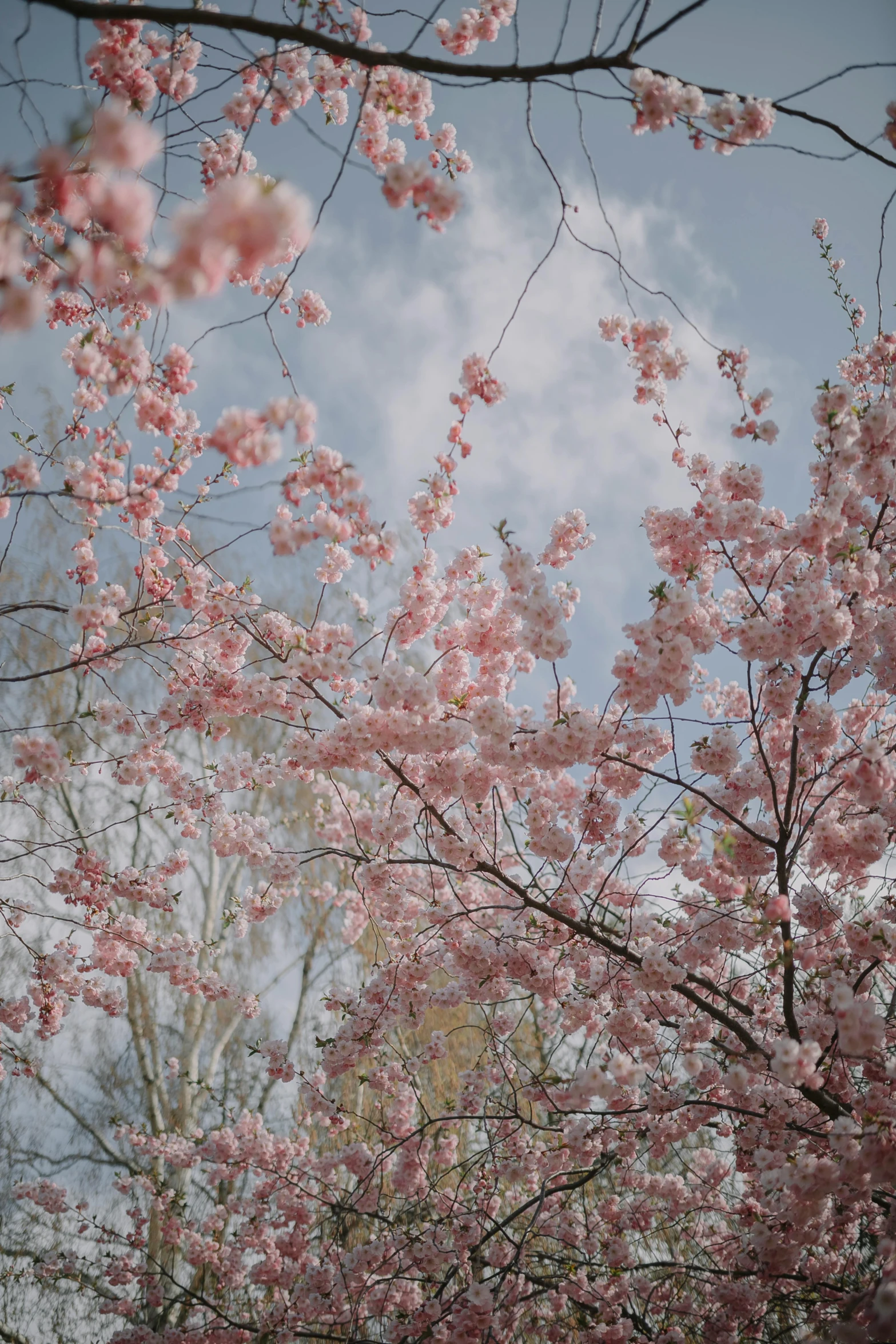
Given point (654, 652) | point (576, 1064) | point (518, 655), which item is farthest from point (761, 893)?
point (576, 1064)

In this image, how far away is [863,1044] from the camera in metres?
2.07

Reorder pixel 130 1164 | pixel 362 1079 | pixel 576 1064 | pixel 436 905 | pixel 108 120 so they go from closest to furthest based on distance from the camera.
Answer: pixel 108 120 < pixel 436 905 < pixel 362 1079 < pixel 130 1164 < pixel 576 1064

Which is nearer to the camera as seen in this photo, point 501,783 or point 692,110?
point 692,110

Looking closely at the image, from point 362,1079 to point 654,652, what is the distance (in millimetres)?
3030

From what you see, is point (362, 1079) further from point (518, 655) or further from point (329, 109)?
point (329, 109)

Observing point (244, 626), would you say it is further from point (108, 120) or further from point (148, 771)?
point (108, 120)

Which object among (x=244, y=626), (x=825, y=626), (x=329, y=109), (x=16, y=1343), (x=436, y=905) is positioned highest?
(x=329, y=109)

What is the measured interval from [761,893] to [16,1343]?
24.2 ft

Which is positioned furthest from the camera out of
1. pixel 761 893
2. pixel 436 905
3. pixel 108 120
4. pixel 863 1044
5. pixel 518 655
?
pixel 518 655

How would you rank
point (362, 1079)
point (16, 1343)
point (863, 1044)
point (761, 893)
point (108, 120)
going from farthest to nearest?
point (16, 1343)
point (362, 1079)
point (761, 893)
point (863, 1044)
point (108, 120)

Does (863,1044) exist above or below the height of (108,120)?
below

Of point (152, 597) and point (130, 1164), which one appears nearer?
point (152, 597)

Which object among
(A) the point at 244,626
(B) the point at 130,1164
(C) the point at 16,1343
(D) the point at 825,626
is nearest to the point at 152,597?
(A) the point at 244,626

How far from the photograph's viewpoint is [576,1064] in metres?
7.20
